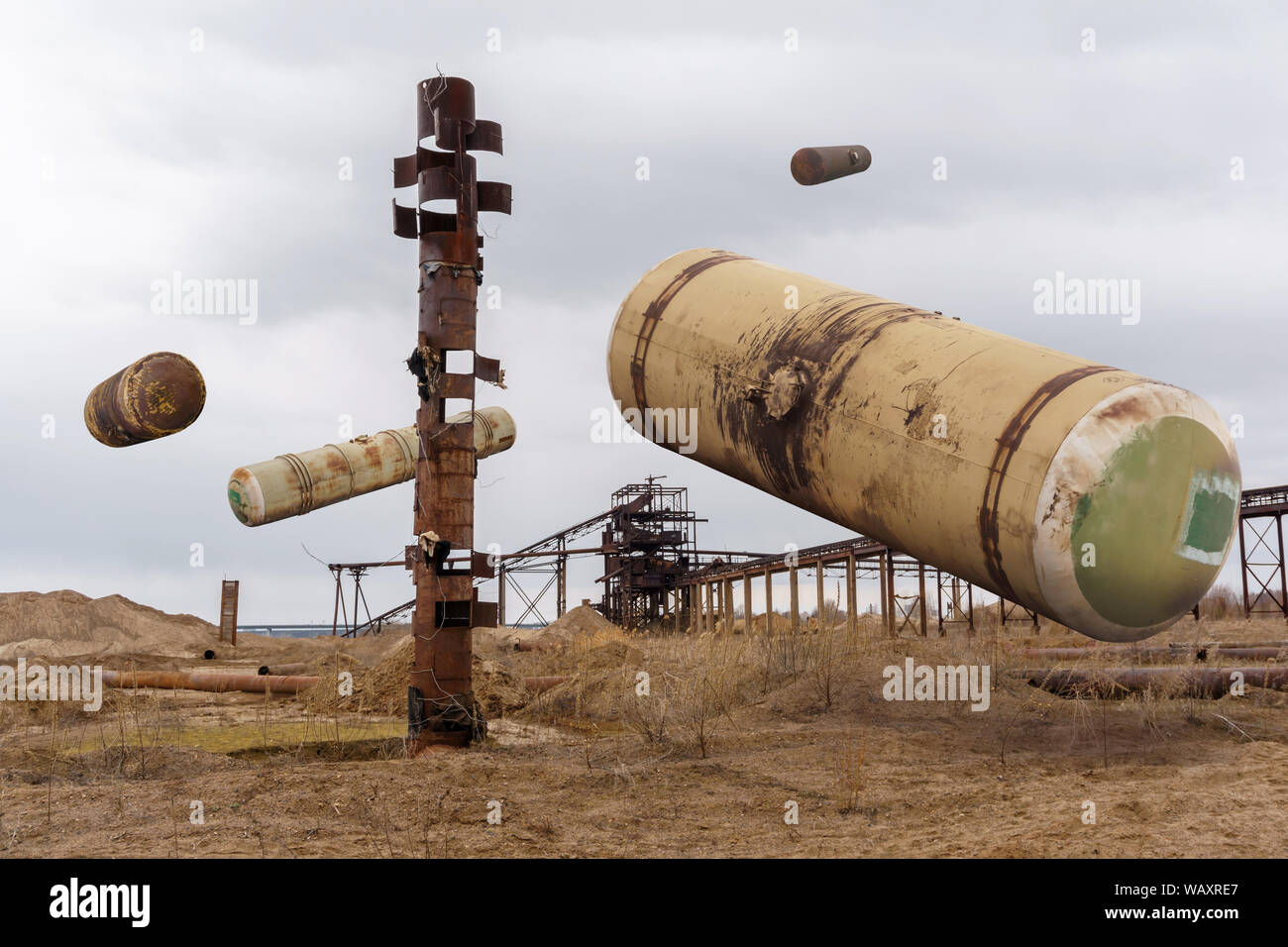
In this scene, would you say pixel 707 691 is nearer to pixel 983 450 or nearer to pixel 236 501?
pixel 983 450

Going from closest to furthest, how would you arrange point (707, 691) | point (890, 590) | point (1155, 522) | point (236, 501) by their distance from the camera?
1. point (1155, 522)
2. point (707, 691)
3. point (236, 501)
4. point (890, 590)

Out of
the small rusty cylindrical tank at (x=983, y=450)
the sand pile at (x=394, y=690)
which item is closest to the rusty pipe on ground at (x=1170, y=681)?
the small rusty cylindrical tank at (x=983, y=450)

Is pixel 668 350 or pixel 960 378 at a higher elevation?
pixel 668 350

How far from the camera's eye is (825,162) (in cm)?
823

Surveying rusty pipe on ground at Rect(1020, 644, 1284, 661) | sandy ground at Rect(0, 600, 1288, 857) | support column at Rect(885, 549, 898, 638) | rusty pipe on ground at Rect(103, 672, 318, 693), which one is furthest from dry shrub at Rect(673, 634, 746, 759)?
support column at Rect(885, 549, 898, 638)

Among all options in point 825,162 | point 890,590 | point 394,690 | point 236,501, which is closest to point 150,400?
point 236,501

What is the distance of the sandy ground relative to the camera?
16.2 feet

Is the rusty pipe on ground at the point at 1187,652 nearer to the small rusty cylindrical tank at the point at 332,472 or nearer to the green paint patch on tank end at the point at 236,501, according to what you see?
the small rusty cylindrical tank at the point at 332,472

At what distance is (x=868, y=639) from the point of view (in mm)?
12164

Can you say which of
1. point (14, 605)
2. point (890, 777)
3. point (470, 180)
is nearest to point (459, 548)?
point (470, 180)

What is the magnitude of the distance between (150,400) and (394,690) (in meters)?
7.12
